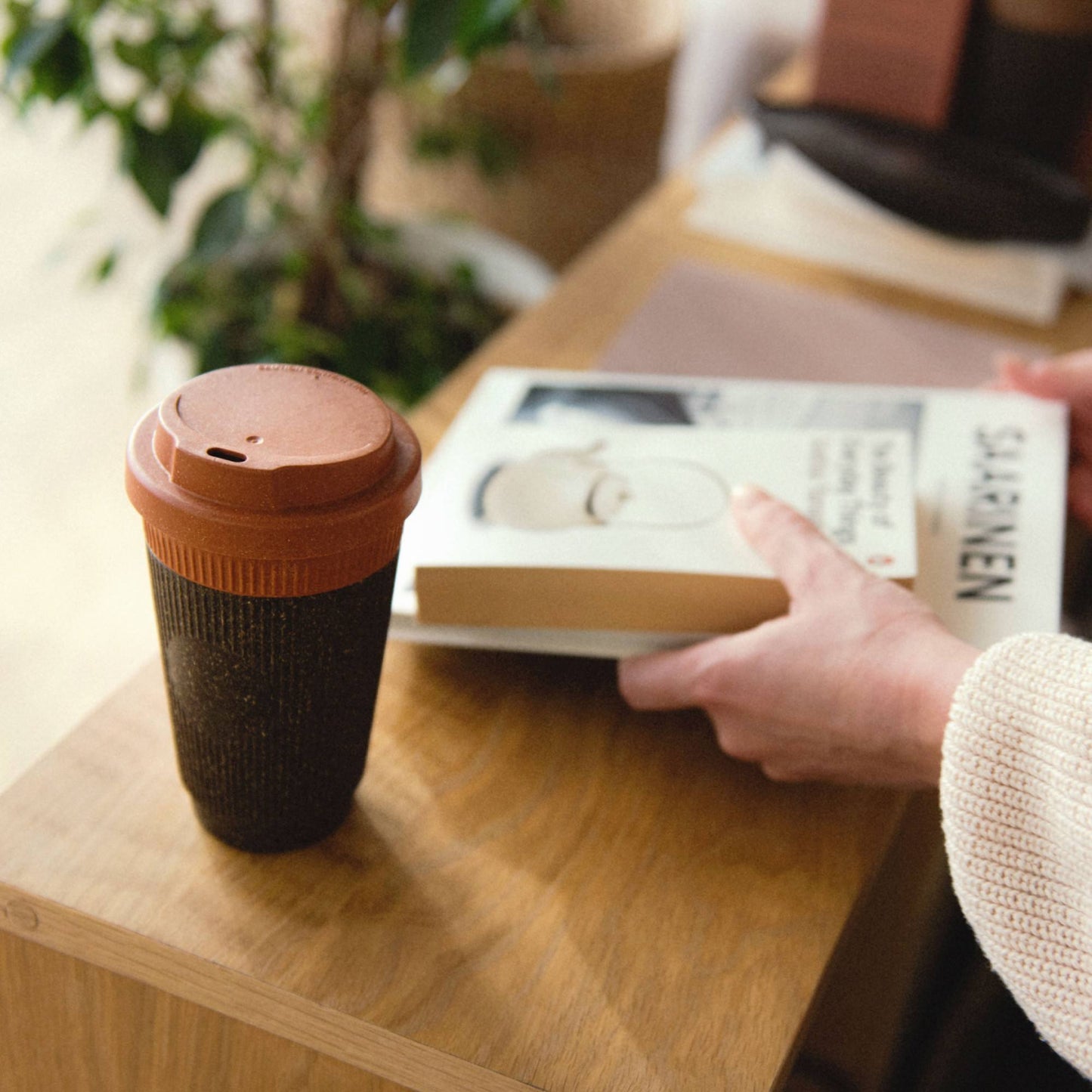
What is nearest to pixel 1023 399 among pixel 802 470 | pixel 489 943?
pixel 802 470

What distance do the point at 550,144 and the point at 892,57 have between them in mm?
474

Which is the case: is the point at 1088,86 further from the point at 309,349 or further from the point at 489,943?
the point at 489,943

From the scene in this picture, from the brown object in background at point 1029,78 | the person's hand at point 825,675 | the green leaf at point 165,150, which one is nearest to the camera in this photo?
the person's hand at point 825,675

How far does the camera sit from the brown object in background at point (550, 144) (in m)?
1.37

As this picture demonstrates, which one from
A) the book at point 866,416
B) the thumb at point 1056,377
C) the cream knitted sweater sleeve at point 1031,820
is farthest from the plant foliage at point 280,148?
the cream knitted sweater sleeve at point 1031,820

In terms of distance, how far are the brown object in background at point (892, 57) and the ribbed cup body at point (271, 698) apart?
86cm

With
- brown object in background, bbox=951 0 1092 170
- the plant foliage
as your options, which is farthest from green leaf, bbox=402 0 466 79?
brown object in background, bbox=951 0 1092 170

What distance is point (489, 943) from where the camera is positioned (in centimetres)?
47

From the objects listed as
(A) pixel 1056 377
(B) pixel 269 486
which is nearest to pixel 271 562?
(B) pixel 269 486

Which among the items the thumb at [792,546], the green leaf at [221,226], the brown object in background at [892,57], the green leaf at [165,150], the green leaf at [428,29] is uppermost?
the green leaf at [428,29]

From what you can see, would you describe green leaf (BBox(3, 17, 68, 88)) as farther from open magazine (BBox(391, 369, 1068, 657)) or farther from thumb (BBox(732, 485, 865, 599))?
thumb (BBox(732, 485, 865, 599))

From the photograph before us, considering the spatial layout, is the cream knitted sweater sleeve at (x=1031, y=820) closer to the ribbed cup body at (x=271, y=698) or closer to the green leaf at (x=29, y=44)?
the ribbed cup body at (x=271, y=698)

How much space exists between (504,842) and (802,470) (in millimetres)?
243

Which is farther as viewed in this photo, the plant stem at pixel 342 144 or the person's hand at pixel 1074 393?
the plant stem at pixel 342 144
